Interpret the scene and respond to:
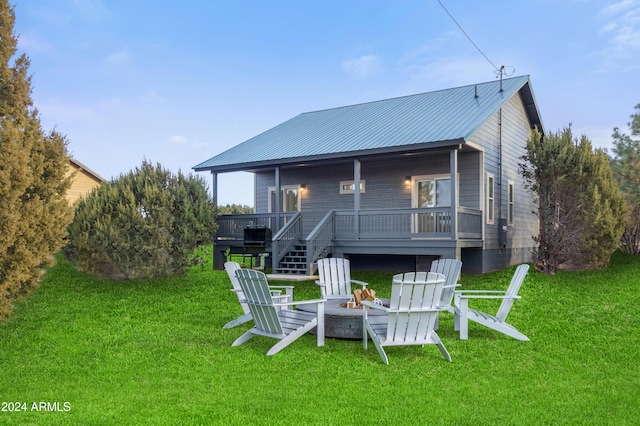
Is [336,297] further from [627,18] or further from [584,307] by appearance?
[627,18]

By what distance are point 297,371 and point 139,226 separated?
26.5 ft

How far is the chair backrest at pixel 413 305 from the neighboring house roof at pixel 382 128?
21.3ft

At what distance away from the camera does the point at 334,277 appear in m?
9.73

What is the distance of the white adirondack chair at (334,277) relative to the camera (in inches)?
375

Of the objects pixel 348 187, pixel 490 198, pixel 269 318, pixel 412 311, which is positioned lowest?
pixel 269 318

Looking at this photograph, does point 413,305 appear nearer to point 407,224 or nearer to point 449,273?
point 449,273

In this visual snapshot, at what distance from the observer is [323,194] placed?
17.6m

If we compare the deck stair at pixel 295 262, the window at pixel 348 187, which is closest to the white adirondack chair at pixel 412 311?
the deck stair at pixel 295 262

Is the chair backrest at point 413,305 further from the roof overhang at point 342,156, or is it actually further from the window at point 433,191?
the window at point 433,191

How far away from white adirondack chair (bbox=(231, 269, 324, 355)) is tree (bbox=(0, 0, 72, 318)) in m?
3.84

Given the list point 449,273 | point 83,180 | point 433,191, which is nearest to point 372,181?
point 433,191

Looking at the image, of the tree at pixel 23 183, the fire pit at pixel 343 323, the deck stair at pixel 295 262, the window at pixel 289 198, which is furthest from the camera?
the window at pixel 289 198

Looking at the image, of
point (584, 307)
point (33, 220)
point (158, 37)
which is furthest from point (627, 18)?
point (33, 220)

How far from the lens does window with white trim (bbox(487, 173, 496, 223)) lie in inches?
598
